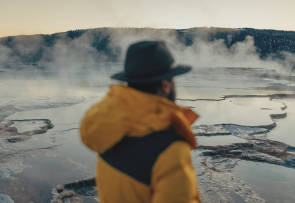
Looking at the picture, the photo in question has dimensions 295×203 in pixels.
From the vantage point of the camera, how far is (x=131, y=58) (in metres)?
1.02

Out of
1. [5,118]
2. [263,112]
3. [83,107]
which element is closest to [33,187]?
[5,118]

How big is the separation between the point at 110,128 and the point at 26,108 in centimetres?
770

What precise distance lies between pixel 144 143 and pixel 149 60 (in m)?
0.29

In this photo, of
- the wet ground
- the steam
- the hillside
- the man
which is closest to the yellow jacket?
the man

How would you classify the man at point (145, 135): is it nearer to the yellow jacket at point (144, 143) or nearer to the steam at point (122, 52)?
the yellow jacket at point (144, 143)

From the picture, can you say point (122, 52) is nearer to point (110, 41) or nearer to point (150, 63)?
point (110, 41)

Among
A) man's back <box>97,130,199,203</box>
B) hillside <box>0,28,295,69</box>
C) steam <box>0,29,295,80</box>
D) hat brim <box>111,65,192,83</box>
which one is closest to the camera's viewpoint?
man's back <box>97,130,199,203</box>

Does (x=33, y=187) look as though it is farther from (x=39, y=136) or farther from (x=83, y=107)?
(x=83, y=107)

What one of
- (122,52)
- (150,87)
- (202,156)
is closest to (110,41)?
(122,52)

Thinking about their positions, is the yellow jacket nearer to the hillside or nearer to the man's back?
the man's back

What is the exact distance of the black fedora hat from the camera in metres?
0.98

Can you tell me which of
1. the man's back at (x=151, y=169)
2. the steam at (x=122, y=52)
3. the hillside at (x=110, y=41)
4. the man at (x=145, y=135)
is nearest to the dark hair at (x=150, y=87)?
the man at (x=145, y=135)

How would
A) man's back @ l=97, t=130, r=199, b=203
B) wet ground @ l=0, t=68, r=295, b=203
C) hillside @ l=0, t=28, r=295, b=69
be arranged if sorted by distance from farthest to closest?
1. hillside @ l=0, t=28, r=295, b=69
2. wet ground @ l=0, t=68, r=295, b=203
3. man's back @ l=97, t=130, r=199, b=203

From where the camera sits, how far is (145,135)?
90 cm
